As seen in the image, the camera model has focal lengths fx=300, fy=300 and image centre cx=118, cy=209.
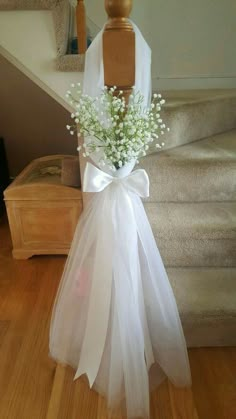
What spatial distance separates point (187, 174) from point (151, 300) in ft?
2.03

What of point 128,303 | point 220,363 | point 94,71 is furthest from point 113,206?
point 220,363

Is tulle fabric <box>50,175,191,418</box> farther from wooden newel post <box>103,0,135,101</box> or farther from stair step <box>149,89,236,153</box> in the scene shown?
stair step <box>149,89,236,153</box>

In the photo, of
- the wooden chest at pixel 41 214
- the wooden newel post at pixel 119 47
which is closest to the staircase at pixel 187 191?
the wooden newel post at pixel 119 47

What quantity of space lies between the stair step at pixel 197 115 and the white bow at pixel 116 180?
0.62 m

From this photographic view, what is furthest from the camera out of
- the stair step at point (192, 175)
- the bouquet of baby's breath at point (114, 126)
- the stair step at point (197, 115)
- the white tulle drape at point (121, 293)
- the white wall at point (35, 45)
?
the stair step at point (197, 115)

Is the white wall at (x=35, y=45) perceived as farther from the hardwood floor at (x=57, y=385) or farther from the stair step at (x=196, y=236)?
the hardwood floor at (x=57, y=385)

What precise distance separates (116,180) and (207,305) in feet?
2.12

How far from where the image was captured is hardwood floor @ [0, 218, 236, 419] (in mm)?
1061

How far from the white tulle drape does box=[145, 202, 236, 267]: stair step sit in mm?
245

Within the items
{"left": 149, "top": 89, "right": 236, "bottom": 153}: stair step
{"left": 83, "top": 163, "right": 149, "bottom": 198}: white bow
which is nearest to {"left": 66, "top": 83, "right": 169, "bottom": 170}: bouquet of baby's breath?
{"left": 83, "top": 163, "right": 149, "bottom": 198}: white bow

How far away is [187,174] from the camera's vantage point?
1.41 m

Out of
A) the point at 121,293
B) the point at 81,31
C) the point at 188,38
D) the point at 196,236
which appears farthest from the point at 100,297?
the point at 188,38

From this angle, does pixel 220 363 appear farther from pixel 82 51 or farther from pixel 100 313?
pixel 82 51

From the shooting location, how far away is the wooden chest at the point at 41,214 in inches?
70.8
